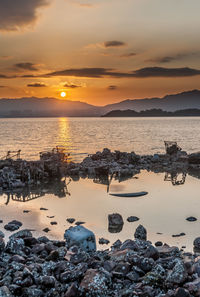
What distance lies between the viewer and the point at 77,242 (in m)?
11.9

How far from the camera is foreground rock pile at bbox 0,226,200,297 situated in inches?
305

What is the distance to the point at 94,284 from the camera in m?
7.80

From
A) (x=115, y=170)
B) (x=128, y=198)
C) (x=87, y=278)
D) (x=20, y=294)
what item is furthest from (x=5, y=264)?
(x=115, y=170)

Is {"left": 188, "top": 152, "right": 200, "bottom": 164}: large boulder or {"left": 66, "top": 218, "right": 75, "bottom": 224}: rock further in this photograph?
{"left": 188, "top": 152, "right": 200, "bottom": 164}: large boulder

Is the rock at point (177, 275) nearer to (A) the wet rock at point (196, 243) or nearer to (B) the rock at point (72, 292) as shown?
(B) the rock at point (72, 292)

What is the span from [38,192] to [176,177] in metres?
13.1

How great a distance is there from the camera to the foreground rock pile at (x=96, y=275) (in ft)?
25.4

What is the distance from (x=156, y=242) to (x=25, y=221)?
Answer: 23.3 ft

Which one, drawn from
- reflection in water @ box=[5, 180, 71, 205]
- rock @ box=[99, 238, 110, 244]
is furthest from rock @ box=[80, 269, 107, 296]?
reflection in water @ box=[5, 180, 71, 205]

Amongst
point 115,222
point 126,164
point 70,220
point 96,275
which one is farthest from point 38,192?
point 96,275

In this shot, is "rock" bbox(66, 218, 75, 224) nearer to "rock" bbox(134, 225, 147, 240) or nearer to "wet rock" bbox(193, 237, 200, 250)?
"rock" bbox(134, 225, 147, 240)

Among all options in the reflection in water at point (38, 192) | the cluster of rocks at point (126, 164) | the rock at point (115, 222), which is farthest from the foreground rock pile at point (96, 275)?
the cluster of rocks at point (126, 164)

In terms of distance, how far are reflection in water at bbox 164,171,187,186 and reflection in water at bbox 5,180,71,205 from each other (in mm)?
9092

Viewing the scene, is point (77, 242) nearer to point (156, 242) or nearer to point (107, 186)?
point (156, 242)
